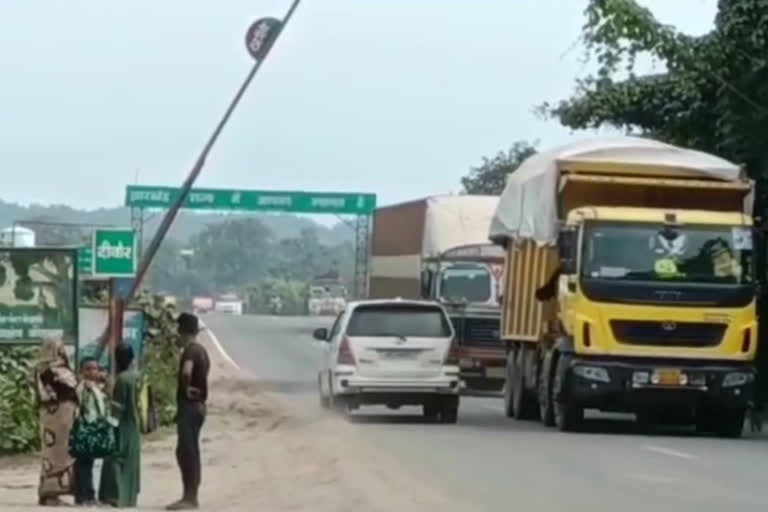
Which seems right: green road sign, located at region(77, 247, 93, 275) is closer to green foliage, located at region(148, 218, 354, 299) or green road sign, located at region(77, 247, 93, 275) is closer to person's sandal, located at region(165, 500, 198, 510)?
person's sandal, located at region(165, 500, 198, 510)

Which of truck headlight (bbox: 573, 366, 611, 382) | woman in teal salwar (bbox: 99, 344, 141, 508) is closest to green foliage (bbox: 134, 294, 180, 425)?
truck headlight (bbox: 573, 366, 611, 382)

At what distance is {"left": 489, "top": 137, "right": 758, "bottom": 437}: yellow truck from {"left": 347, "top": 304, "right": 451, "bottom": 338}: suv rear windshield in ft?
6.30

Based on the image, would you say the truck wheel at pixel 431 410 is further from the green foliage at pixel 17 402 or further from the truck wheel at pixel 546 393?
the green foliage at pixel 17 402

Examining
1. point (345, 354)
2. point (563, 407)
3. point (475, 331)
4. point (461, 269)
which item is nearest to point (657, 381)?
point (563, 407)

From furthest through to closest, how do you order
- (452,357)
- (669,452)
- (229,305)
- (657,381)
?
(229,305) < (452,357) < (657,381) < (669,452)

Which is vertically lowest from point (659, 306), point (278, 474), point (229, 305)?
point (278, 474)

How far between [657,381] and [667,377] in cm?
14

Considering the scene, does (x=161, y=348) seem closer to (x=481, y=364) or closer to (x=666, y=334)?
(x=481, y=364)

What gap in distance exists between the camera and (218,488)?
1950 centimetres

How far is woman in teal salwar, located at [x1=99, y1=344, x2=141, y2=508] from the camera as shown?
16156 millimetres

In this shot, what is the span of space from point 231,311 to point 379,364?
9064 centimetres

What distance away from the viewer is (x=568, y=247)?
26.7 meters

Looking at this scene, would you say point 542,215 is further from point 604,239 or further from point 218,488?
point 218,488

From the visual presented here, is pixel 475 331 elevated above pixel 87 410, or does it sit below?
above
